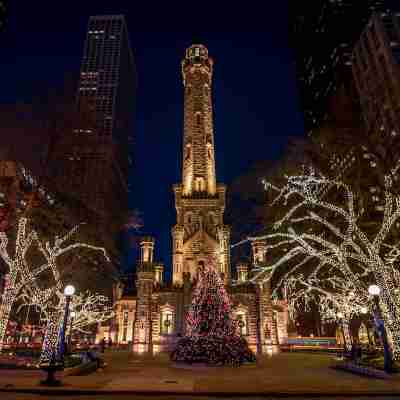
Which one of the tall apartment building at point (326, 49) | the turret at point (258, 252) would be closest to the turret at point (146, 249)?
the turret at point (258, 252)

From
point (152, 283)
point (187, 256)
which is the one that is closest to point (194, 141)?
point (187, 256)

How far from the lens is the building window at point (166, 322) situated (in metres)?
35.4

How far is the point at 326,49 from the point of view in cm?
6819

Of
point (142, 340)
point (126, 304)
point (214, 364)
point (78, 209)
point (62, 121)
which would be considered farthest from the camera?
point (126, 304)

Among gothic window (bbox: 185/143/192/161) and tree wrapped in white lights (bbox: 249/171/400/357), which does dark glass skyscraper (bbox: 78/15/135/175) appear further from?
tree wrapped in white lights (bbox: 249/171/400/357)

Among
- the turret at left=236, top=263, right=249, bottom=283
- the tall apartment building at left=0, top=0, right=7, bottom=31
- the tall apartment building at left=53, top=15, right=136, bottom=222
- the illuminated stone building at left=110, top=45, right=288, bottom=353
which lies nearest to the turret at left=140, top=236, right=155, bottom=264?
the illuminated stone building at left=110, top=45, right=288, bottom=353

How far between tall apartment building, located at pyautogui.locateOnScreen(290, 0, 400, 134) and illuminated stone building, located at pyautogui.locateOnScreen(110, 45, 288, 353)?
78.5 feet

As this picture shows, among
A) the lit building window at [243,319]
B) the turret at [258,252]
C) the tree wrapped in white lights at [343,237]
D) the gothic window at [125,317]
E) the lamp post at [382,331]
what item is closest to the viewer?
the lamp post at [382,331]

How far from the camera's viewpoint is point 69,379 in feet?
37.8

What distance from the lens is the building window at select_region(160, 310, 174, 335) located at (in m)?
35.4

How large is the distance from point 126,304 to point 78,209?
26815 mm

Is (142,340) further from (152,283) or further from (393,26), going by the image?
(393,26)

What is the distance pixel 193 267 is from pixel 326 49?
5462 centimetres

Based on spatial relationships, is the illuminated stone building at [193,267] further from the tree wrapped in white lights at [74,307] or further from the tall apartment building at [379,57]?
the tall apartment building at [379,57]
